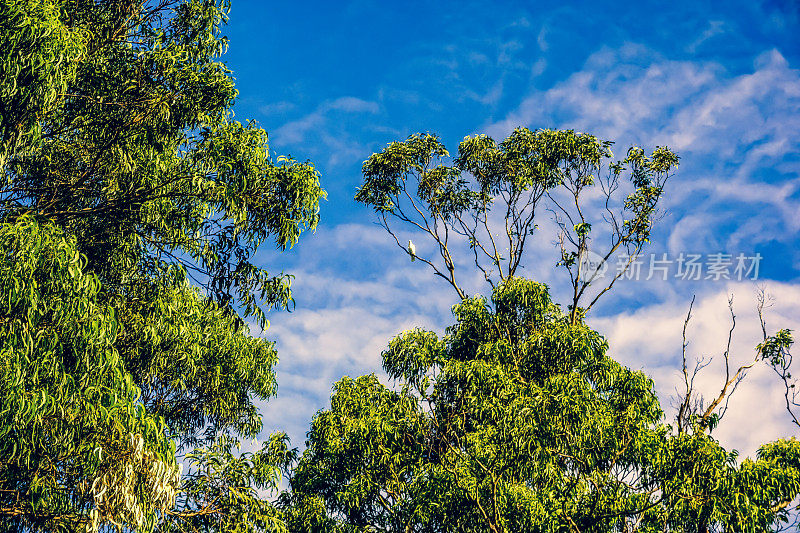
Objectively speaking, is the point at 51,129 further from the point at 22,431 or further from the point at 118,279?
the point at 22,431

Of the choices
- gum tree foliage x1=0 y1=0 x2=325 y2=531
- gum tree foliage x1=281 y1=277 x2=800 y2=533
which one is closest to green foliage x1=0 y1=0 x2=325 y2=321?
gum tree foliage x1=0 y1=0 x2=325 y2=531

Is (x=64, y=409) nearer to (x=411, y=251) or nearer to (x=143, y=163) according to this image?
(x=143, y=163)

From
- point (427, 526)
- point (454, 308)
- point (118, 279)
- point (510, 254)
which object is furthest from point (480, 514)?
point (510, 254)

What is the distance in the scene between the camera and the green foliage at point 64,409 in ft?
18.8

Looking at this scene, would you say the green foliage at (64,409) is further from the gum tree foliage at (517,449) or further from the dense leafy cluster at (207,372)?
the gum tree foliage at (517,449)

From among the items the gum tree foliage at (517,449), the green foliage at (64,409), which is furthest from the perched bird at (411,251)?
the green foliage at (64,409)

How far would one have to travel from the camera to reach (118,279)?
804cm

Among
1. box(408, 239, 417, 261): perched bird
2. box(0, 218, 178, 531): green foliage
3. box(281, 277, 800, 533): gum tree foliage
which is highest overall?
box(408, 239, 417, 261): perched bird

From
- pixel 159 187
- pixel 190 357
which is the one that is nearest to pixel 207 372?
pixel 190 357

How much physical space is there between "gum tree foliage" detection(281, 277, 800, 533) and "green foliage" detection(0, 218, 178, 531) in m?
3.81

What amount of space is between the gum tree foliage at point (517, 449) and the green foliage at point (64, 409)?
3.81 metres

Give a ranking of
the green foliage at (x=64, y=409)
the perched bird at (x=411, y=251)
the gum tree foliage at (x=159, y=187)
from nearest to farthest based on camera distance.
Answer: the green foliage at (x=64, y=409) < the gum tree foliage at (x=159, y=187) < the perched bird at (x=411, y=251)

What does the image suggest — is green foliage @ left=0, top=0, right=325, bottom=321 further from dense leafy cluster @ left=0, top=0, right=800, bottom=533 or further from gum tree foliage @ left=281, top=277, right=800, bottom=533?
gum tree foliage @ left=281, top=277, right=800, bottom=533

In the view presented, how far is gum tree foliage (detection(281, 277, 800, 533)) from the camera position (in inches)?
385
